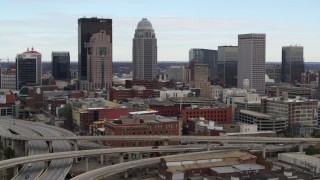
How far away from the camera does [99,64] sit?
151m

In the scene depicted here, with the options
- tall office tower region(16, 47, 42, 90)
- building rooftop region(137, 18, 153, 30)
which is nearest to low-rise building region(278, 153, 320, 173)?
tall office tower region(16, 47, 42, 90)

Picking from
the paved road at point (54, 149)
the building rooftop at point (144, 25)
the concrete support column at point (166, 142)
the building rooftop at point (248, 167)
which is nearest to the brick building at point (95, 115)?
the paved road at point (54, 149)

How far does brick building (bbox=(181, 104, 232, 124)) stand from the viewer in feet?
279

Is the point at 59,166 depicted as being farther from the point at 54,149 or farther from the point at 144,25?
the point at 144,25

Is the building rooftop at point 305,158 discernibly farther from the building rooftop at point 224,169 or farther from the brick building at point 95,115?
the brick building at point 95,115

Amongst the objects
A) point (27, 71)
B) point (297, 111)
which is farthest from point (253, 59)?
point (297, 111)

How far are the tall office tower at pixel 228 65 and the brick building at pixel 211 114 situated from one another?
87182 millimetres

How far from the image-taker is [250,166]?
4931 cm

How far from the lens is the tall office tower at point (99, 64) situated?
149750mm

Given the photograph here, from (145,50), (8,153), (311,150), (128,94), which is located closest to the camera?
(311,150)

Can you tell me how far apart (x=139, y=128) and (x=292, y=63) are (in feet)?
438

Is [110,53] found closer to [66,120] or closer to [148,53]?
[148,53]

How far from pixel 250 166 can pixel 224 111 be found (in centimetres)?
3727

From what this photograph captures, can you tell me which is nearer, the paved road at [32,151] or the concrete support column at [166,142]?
the paved road at [32,151]
